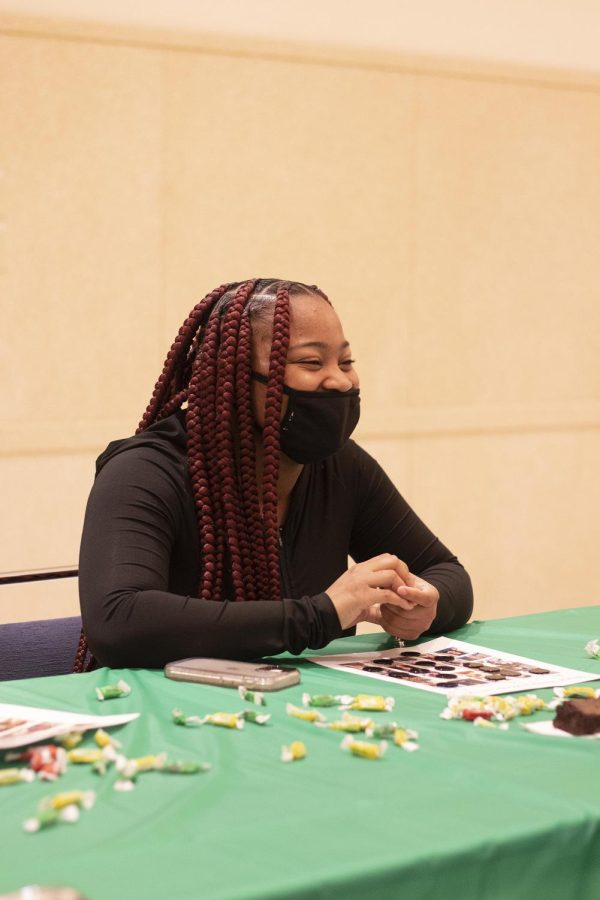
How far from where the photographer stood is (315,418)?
2.26m

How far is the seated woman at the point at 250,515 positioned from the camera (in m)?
1.95

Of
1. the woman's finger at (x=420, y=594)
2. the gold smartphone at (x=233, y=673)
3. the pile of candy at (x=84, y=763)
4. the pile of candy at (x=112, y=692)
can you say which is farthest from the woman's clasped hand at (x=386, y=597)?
the pile of candy at (x=84, y=763)

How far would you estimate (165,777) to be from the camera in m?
1.36

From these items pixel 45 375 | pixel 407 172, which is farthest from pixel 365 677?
pixel 407 172

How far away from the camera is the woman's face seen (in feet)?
7.48

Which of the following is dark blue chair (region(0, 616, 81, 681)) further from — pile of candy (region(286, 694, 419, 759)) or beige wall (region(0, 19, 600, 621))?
beige wall (region(0, 19, 600, 621))

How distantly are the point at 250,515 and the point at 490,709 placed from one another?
0.79 m

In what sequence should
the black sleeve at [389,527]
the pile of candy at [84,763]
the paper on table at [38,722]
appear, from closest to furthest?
1. the pile of candy at [84,763]
2. the paper on table at [38,722]
3. the black sleeve at [389,527]

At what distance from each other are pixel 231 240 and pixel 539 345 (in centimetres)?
156

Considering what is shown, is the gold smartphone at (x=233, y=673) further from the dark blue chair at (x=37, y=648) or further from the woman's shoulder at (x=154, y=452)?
the dark blue chair at (x=37, y=648)

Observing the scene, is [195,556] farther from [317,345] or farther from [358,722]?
[358,722]

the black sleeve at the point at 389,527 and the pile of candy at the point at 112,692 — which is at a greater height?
the black sleeve at the point at 389,527

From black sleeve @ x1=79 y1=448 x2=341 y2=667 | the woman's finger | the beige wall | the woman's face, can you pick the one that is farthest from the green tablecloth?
the beige wall

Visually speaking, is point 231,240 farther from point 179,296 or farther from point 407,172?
point 407,172
